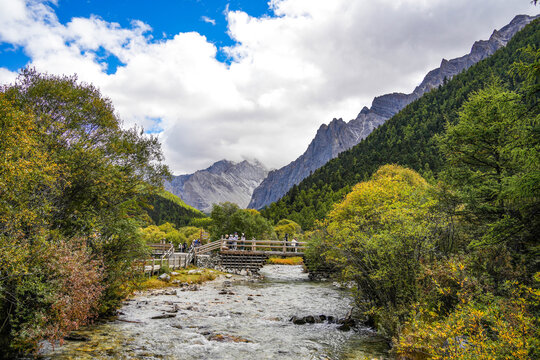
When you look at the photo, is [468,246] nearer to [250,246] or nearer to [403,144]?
[250,246]

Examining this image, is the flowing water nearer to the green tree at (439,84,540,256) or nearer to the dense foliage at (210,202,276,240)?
the green tree at (439,84,540,256)

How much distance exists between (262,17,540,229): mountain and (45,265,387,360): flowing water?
6334 centimetres

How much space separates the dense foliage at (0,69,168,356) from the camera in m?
7.04

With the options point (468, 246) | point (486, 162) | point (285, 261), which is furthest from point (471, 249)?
point (285, 261)

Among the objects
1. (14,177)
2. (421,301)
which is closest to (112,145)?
(14,177)

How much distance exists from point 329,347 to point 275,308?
7.02 m

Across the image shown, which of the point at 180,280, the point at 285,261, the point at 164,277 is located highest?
the point at 164,277

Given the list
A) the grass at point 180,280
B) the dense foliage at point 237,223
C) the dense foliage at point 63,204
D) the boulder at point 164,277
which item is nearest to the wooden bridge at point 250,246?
the grass at point 180,280

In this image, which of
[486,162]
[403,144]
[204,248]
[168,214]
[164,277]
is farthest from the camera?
[168,214]

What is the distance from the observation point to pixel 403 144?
306ft

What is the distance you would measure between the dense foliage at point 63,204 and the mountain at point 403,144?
2624 inches

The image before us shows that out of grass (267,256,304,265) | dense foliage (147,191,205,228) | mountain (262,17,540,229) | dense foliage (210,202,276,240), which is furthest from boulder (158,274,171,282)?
dense foliage (147,191,205,228)

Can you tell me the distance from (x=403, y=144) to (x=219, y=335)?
310 ft

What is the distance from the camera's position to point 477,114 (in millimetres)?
13539
